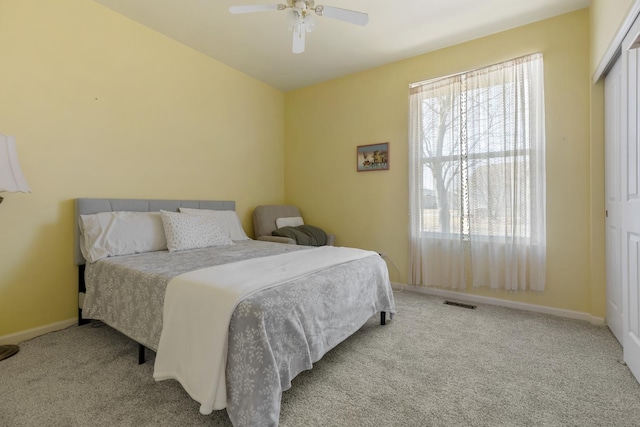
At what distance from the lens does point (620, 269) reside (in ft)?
6.74

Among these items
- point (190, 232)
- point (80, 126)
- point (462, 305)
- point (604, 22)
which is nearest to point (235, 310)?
point (190, 232)

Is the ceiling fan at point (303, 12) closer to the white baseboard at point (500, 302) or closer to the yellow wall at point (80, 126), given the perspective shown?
the yellow wall at point (80, 126)

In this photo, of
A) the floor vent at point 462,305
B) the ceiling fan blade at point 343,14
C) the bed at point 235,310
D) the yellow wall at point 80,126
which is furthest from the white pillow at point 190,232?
the floor vent at point 462,305

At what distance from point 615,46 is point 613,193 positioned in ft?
3.34

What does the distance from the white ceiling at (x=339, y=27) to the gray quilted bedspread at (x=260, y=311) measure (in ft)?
7.01

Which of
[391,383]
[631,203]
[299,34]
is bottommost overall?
[391,383]

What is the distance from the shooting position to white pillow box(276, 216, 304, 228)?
155 inches

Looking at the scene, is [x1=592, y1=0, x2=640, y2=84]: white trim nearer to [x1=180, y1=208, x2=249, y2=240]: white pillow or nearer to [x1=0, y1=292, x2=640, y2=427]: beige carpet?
[x1=0, y1=292, x2=640, y2=427]: beige carpet

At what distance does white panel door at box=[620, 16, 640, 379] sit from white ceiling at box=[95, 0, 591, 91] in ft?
3.89

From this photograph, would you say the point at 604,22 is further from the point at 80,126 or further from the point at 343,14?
the point at 80,126

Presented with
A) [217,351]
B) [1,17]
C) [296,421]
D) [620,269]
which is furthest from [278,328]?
[1,17]

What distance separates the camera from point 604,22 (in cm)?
210

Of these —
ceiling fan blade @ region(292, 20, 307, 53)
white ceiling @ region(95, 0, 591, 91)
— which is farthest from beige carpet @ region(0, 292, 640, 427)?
white ceiling @ region(95, 0, 591, 91)

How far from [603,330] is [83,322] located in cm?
429
